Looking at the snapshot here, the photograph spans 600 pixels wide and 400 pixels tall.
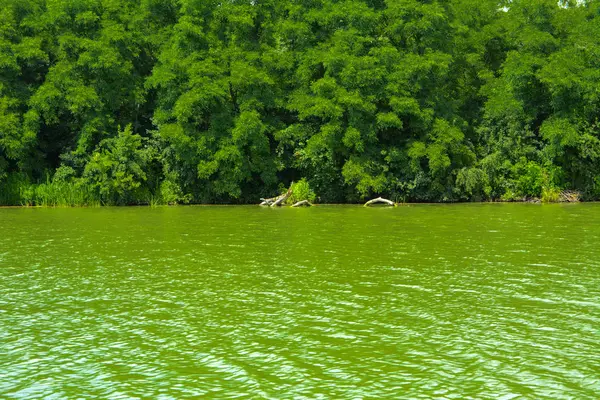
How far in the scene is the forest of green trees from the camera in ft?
154

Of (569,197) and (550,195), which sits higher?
(550,195)

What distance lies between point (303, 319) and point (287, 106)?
3987 centimetres

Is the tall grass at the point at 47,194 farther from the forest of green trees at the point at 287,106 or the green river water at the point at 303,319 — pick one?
the green river water at the point at 303,319

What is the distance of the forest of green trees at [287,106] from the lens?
47.0 meters

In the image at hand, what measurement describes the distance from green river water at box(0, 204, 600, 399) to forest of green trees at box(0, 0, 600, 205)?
2597 centimetres

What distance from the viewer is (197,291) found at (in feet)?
43.8

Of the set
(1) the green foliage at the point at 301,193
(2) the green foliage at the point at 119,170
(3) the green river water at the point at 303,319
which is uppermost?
(2) the green foliage at the point at 119,170

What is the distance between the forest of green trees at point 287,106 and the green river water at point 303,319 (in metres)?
26.0

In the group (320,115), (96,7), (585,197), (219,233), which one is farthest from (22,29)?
(585,197)

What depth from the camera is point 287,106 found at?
4944 centimetres

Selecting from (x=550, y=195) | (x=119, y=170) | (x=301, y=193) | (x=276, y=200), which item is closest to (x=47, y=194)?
(x=119, y=170)

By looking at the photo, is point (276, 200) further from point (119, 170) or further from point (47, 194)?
point (47, 194)

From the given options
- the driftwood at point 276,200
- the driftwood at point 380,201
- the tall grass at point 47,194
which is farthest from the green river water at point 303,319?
the tall grass at point 47,194

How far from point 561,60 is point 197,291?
43.3m
